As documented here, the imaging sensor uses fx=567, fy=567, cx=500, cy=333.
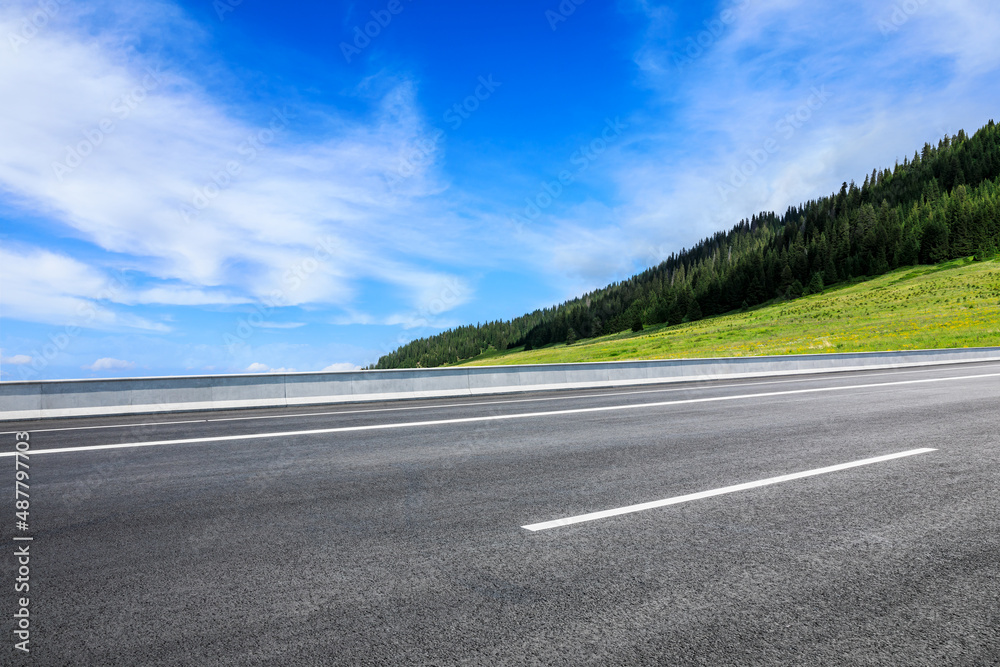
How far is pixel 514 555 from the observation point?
12.3 ft

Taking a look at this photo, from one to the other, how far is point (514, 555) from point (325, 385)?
13.5 metres

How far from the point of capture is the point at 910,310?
6072 centimetres

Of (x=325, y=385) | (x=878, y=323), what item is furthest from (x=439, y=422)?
(x=878, y=323)

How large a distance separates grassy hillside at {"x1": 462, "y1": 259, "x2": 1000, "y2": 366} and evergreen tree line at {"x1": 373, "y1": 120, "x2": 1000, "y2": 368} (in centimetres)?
886

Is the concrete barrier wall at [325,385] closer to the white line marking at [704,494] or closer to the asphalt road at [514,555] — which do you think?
the asphalt road at [514,555]

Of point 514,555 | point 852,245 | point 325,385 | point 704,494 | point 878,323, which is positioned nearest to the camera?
point 514,555

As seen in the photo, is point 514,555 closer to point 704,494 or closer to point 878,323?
point 704,494

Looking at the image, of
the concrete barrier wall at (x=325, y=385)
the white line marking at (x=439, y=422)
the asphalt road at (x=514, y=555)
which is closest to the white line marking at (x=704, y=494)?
the asphalt road at (x=514, y=555)

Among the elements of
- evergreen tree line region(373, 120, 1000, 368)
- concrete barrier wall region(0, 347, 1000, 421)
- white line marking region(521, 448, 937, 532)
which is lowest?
white line marking region(521, 448, 937, 532)

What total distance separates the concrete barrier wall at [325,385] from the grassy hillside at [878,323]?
86.6ft

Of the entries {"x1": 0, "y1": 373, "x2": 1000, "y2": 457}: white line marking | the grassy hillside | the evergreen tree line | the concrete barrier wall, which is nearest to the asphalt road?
{"x1": 0, "y1": 373, "x2": 1000, "y2": 457}: white line marking

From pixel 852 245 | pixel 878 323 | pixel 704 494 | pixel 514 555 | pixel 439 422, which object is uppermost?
pixel 852 245

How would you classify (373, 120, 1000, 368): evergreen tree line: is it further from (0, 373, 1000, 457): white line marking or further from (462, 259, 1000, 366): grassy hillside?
(0, 373, 1000, 457): white line marking

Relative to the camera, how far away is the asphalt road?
2.71 m
